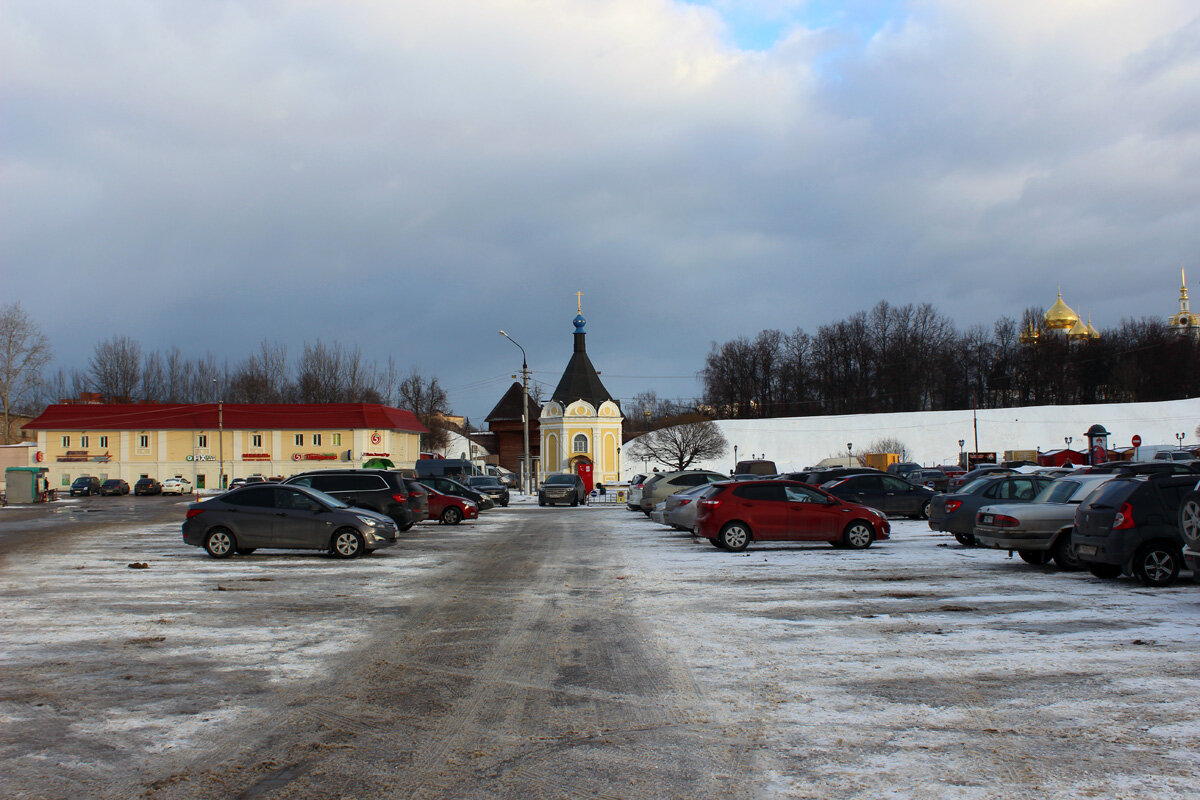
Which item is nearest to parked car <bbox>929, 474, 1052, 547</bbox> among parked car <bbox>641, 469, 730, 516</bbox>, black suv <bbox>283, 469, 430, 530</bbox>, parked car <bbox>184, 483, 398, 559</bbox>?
parked car <bbox>641, 469, 730, 516</bbox>

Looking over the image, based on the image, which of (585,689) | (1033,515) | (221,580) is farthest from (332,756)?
(1033,515)

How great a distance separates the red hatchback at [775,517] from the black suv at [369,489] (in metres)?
9.14

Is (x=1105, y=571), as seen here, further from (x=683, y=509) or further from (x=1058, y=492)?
(x=683, y=509)

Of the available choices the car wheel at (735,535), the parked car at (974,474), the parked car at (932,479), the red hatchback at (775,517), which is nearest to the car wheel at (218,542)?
the red hatchback at (775,517)

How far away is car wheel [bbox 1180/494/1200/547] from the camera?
10586 mm

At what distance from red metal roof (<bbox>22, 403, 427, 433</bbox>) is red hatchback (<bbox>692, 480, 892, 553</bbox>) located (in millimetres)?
59740

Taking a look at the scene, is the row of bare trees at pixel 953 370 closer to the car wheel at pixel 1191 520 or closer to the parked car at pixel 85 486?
the parked car at pixel 85 486

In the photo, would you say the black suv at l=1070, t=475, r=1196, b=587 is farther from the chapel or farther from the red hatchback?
the chapel

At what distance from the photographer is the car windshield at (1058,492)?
16.0 m

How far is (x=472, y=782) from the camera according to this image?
5273 millimetres

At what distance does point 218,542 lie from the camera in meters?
18.1

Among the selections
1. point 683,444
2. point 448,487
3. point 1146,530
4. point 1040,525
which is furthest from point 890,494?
point 683,444

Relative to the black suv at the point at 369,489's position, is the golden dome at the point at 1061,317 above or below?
above

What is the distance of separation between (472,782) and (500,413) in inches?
4005
